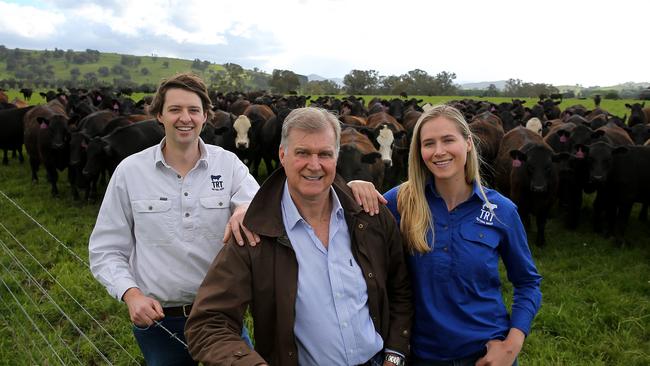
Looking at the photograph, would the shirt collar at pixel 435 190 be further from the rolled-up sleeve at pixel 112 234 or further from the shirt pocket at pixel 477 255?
the rolled-up sleeve at pixel 112 234

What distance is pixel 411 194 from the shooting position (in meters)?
2.67

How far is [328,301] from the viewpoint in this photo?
2.21 metres

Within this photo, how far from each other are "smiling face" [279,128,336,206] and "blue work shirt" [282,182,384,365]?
0.43 feet

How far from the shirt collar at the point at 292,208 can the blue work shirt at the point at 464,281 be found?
0.54 m

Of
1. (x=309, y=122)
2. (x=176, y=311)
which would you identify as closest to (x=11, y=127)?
(x=176, y=311)

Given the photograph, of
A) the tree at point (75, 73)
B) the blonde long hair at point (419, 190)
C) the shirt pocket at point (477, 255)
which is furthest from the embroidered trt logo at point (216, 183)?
the tree at point (75, 73)

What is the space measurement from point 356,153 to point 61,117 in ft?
24.5

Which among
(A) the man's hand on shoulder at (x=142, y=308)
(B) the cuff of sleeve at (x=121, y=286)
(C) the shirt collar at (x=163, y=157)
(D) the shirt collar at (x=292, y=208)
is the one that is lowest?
(A) the man's hand on shoulder at (x=142, y=308)

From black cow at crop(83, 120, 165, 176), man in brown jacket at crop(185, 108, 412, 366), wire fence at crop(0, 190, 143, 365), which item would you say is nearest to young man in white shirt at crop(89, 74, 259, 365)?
man in brown jacket at crop(185, 108, 412, 366)

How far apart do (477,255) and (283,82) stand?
73.2 metres

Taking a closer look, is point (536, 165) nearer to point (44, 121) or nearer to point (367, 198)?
point (367, 198)

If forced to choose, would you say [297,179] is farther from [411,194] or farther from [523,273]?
[523,273]

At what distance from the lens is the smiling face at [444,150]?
2613 mm

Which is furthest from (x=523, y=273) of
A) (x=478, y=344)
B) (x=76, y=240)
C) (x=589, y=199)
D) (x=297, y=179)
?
(x=589, y=199)
